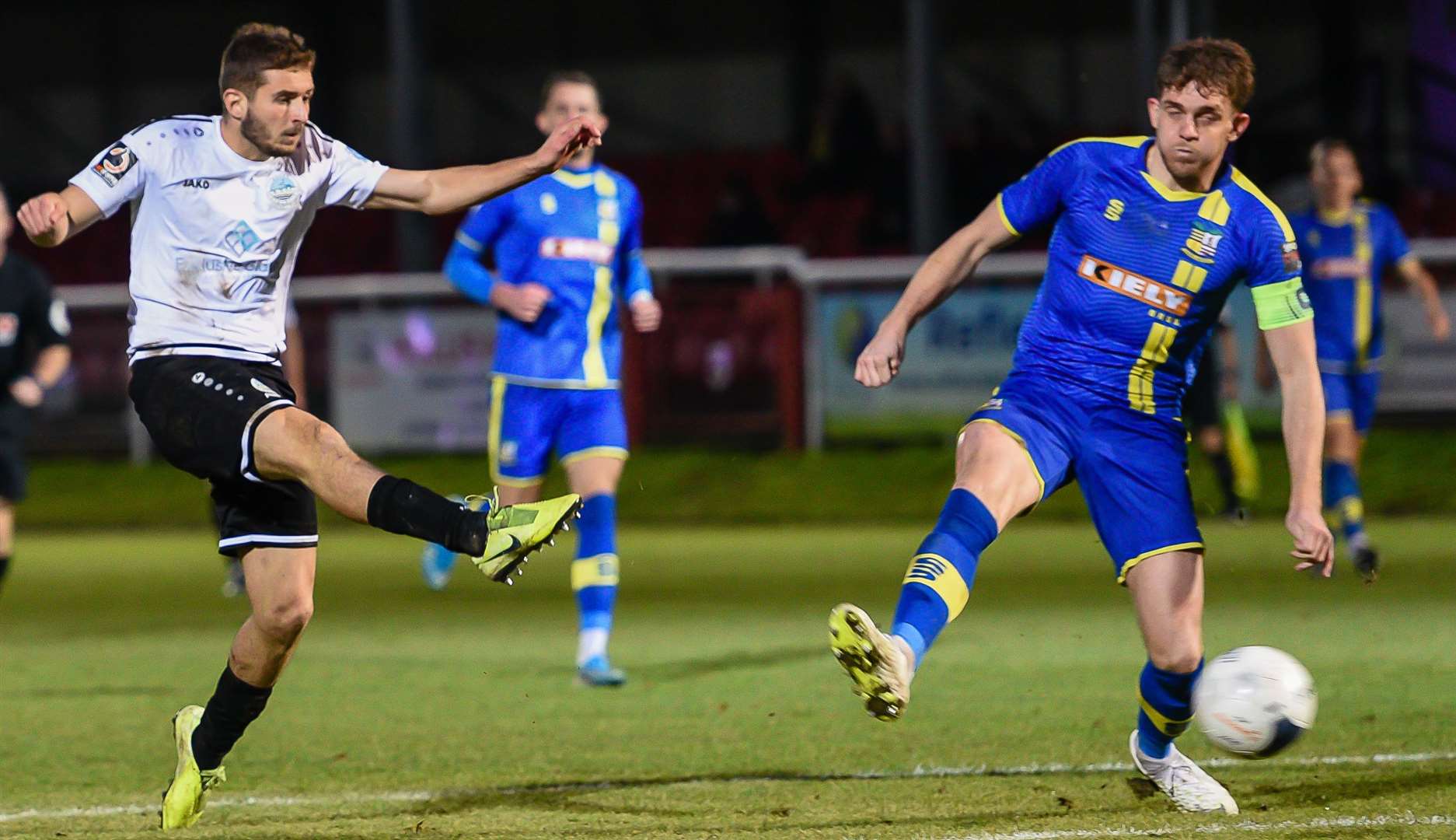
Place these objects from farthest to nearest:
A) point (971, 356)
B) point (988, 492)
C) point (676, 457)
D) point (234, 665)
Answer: point (676, 457), point (971, 356), point (234, 665), point (988, 492)

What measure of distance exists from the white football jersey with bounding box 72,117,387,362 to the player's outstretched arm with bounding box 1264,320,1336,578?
8.59ft

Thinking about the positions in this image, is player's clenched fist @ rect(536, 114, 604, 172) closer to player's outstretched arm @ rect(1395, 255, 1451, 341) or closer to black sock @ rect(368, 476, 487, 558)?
black sock @ rect(368, 476, 487, 558)

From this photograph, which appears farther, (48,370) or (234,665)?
(48,370)

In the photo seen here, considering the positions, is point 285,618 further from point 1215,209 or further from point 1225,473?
point 1225,473

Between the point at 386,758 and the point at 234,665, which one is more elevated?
the point at 234,665

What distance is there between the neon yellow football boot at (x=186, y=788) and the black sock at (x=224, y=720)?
22 millimetres

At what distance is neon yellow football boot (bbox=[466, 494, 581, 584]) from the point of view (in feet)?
15.6

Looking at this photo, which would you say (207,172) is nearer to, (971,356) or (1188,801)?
(1188,801)

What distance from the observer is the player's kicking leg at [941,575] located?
4.61 meters

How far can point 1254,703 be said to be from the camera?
4945mm

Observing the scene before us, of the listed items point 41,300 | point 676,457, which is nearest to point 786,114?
point 676,457

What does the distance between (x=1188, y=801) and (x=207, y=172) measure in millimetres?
3058

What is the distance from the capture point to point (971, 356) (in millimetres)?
16094

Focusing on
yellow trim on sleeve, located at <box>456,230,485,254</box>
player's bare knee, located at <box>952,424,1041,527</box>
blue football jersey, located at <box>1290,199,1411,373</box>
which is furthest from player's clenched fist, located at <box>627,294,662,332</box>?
blue football jersey, located at <box>1290,199,1411,373</box>
